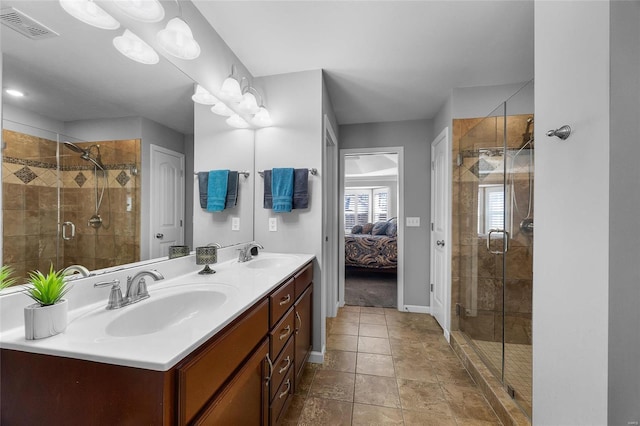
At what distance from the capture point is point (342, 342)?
7.95ft

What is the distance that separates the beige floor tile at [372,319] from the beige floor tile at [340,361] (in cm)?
69

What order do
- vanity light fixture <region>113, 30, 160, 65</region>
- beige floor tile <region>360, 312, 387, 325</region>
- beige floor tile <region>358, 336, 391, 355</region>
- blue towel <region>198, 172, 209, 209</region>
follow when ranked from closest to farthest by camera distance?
vanity light fixture <region>113, 30, 160, 65</region>
blue towel <region>198, 172, 209, 209</region>
beige floor tile <region>358, 336, 391, 355</region>
beige floor tile <region>360, 312, 387, 325</region>

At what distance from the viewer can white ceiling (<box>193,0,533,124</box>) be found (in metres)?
1.55

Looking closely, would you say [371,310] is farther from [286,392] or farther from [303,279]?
[286,392]

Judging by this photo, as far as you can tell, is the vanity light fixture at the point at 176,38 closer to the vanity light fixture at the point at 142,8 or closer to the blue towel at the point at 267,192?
the vanity light fixture at the point at 142,8

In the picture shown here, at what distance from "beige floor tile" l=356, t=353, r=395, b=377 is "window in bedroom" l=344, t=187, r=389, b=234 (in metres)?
5.52

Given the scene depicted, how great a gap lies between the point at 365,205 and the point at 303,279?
6271mm

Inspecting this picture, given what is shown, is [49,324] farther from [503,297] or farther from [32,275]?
[503,297]

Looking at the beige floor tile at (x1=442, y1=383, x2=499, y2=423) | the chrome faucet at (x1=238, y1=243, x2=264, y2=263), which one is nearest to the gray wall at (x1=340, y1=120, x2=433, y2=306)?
the beige floor tile at (x1=442, y1=383, x2=499, y2=423)

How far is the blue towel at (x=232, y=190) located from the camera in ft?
6.65

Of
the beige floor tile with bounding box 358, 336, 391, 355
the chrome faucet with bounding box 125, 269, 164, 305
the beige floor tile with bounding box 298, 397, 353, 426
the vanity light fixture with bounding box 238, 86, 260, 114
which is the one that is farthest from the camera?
the beige floor tile with bounding box 358, 336, 391, 355

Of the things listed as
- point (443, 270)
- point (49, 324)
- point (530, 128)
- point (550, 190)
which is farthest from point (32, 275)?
point (443, 270)

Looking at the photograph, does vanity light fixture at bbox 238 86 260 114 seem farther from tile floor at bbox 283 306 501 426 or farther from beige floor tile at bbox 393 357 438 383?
beige floor tile at bbox 393 357 438 383

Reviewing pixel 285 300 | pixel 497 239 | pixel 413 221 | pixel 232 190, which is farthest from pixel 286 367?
pixel 413 221
